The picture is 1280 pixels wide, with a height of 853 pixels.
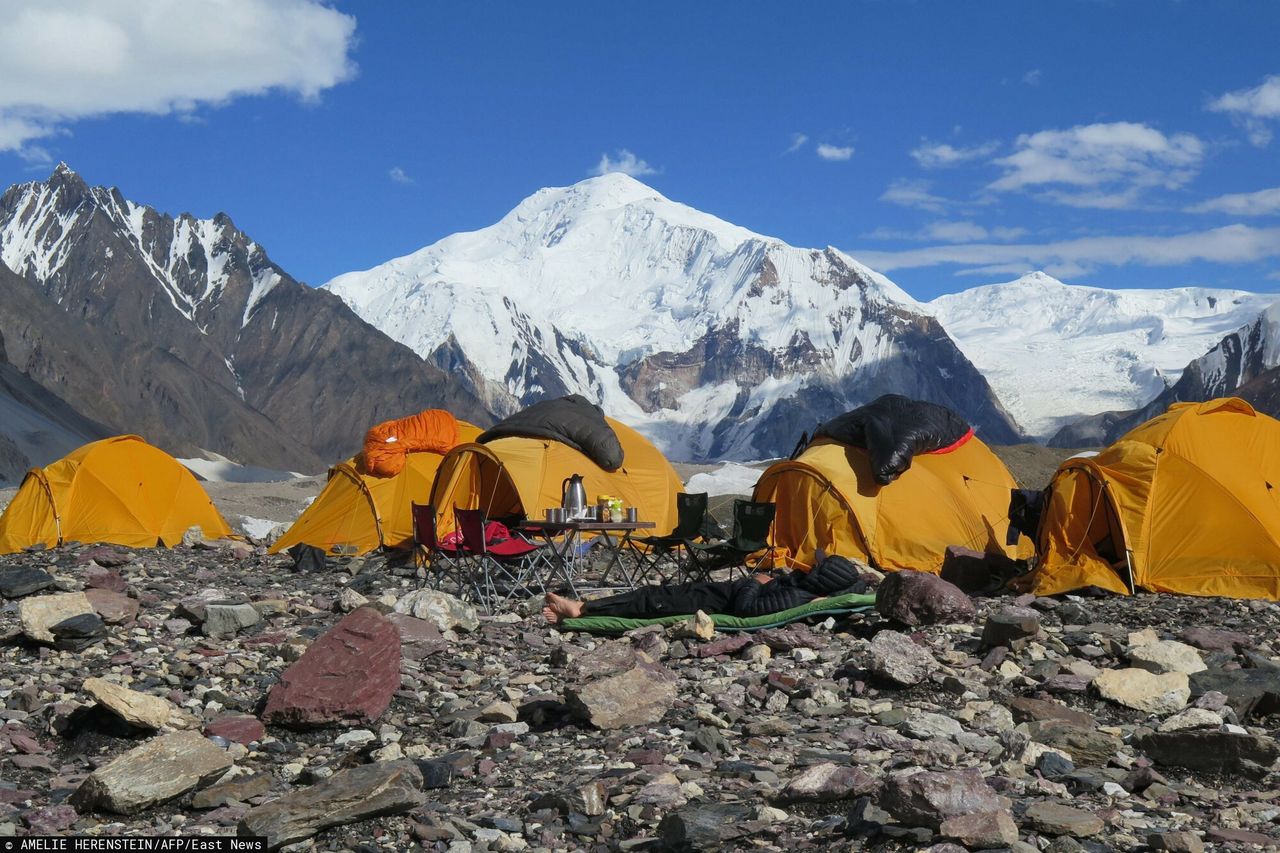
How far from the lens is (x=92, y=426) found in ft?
313

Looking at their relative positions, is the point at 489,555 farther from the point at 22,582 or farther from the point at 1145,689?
the point at 1145,689

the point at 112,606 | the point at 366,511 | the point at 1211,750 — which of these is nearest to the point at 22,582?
the point at 112,606

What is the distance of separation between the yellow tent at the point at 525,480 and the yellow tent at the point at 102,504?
5.03 m

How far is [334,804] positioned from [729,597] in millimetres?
5411

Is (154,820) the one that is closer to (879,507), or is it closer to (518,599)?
(518,599)

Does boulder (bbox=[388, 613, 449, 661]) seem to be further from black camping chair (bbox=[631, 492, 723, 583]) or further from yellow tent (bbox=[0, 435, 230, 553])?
yellow tent (bbox=[0, 435, 230, 553])

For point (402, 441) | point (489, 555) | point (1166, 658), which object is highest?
point (402, 441)

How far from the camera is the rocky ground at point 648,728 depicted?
18.4 feet

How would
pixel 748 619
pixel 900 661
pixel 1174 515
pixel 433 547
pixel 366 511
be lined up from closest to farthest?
1. pixel 900 661
2. pixel 748 619
3. pixel 1174 515
4. pixel 433 547
5. pixel 366 511

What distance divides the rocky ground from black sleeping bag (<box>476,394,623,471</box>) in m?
5.54

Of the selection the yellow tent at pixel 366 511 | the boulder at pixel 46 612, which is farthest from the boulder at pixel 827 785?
the yellow tent at pixel 366 511

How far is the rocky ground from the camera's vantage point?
5.61 metres

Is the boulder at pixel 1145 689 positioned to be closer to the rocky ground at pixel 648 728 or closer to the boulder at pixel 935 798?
the rocky ground at pixel 648 728

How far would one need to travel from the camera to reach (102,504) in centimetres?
1858
